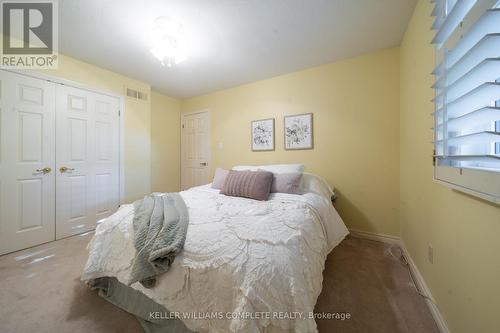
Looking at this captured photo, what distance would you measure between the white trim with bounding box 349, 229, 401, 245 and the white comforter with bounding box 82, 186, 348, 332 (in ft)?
4.49

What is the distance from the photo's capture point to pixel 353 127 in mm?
2348

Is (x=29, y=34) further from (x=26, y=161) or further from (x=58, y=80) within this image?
(x=26, y=161)

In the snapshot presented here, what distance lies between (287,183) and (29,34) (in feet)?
10.8

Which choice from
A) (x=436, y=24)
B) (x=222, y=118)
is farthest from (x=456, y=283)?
(x=222, y=118)

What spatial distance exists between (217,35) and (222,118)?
158cm

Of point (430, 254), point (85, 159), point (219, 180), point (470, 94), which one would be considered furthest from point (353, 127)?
point (85, 159)

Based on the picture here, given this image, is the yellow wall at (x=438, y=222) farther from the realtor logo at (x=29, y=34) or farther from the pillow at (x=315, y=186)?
the realtor logo at (x=29, y=34)

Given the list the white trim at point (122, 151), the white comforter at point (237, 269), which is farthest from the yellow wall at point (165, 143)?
the white comforter at point (237, 269)

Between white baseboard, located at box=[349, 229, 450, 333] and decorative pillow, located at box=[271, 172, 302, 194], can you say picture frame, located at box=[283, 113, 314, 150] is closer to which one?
decorative pillow, located at box=[271, 172, 302, 194]

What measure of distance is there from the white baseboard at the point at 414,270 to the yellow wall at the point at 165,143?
3478 mm

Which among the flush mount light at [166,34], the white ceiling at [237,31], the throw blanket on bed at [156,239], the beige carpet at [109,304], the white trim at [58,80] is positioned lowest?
the beige carpet at [109,304]

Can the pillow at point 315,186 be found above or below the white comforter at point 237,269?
above

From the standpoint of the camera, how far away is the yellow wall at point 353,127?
217 cm

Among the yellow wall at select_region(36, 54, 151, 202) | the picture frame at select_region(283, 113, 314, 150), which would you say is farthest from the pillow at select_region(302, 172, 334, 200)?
the yellow wall at select_region(36, 54, 151, 202)
